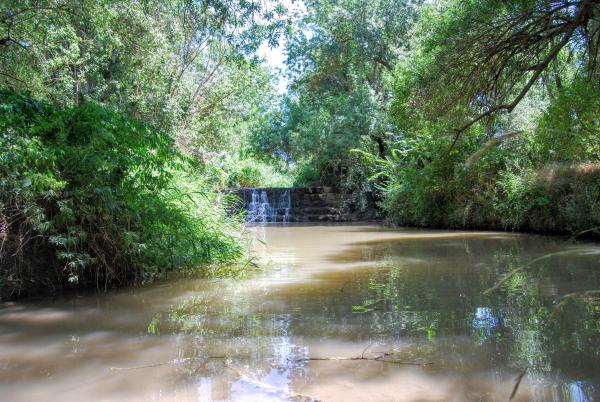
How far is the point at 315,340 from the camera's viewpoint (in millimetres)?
3758

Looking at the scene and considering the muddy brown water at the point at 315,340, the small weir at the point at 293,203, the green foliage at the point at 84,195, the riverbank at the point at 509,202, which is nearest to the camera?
the muddy brown water at the point at 315,340

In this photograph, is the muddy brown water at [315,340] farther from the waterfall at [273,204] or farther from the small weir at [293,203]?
the waterfall at [273,204]

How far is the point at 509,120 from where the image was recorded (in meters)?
15.5

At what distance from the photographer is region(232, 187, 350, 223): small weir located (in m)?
22.6

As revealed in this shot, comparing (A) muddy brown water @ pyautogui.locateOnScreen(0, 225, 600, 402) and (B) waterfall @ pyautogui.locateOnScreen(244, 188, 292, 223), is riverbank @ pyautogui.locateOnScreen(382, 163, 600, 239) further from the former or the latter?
(B) waterfall @ pyautogui.locateOnScreen(244, 188, 292, 223)

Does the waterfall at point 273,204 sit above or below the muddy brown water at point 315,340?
above

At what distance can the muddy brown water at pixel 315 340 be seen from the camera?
2.83 m

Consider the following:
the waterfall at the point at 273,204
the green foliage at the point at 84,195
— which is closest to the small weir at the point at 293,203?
the waterfall at the point at 273,204

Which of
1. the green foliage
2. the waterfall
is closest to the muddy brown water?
the green foliage

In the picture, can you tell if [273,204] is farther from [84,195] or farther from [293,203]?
[84,195]

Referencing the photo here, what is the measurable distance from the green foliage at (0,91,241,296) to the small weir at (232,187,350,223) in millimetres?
15790

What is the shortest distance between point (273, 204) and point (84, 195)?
1763cm

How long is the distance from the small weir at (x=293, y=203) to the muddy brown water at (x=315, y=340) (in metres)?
15.9

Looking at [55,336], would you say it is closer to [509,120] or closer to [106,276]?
[106,276]
